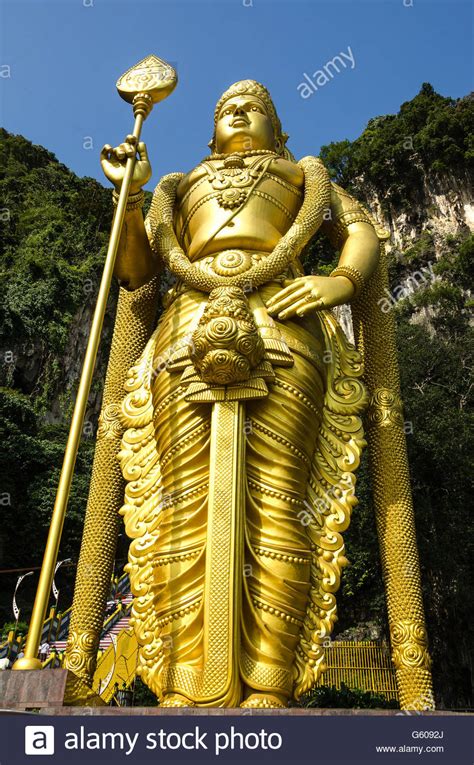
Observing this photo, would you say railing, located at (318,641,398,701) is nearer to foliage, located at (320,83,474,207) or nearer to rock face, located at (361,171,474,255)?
rock face, located at (361,171,474,255)

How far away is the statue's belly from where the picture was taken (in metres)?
4.82

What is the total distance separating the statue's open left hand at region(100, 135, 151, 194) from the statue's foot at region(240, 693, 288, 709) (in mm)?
3256

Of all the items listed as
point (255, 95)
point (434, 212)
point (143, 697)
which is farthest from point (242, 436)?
point (434, 212)

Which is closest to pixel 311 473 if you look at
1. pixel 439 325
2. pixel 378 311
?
pixel 378 311

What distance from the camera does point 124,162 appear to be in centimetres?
455

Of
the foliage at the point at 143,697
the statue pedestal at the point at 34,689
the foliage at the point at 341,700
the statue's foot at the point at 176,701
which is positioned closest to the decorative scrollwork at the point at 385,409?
the statue's foot at the point at 176,701

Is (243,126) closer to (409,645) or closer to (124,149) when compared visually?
(124,149)

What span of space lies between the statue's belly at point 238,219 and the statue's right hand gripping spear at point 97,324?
0.65 meters

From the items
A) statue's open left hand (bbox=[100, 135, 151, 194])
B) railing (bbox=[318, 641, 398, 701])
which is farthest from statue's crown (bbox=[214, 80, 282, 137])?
railing (bbox=[318, 641, 398, 701])

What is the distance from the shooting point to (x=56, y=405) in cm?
2080

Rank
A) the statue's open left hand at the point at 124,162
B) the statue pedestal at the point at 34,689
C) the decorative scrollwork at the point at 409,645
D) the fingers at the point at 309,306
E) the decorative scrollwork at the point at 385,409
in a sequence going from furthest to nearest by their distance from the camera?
the decorative scrollwork at the point at 385,409 → the statue's open left hand at the point at 124,162 → the fingers at the point at 309,306 → the decorative scrollwork at the point at 409,645 → the statue pedestal at the point at 34,689

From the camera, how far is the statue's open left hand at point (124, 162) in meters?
4.48

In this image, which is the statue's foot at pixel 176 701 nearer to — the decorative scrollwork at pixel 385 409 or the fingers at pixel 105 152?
the decorative scrollwork at pixel 385 409
